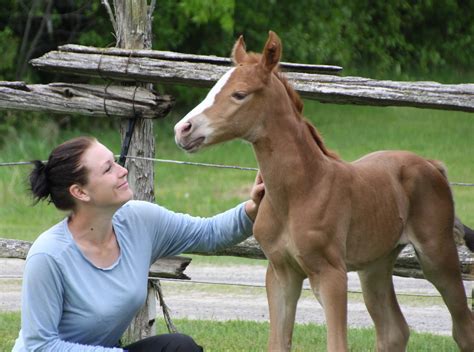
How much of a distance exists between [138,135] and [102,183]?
1.89 metres

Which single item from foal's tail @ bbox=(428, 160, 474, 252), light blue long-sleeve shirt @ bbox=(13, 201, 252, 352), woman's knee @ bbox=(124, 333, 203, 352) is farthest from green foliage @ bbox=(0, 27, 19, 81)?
woman's knee @ bbox=(124, 333, 203, 352)

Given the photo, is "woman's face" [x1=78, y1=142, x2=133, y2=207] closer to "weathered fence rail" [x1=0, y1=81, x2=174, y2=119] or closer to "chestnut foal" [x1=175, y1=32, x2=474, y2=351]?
Answer: "chestnut foal" [x1=175, y1=32, x2=474, y2=351]

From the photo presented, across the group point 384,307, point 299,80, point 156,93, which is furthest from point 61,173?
point 384,307

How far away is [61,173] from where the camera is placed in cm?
410

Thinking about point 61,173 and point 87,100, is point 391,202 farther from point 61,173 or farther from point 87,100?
point 87,100

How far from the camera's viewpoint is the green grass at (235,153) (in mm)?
11977

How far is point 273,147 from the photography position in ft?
14.2

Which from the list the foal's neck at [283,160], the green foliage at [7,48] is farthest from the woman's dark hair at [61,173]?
the green foliage at [7,48]

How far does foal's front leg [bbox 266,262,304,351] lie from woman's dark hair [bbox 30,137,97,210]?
0.92m

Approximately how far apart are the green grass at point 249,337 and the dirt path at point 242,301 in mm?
339

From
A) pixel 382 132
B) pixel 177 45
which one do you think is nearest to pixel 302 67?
pixel 382 132

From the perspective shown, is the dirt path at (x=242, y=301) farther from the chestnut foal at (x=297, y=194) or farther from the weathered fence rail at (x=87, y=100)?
the chestnut foal at (x=297, y=194)

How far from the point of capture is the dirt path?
7621 mm

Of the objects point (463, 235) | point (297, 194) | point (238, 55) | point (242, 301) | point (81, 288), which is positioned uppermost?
point (238, 55)
